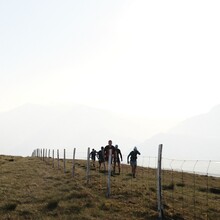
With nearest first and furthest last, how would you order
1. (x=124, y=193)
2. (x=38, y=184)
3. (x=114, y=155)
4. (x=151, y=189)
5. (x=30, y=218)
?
1. (x=30, y=218)
2. (x=124, y=193)
3. (x=151, y=189)
4. (x=38, y=184)
5. (x=114, y=155)

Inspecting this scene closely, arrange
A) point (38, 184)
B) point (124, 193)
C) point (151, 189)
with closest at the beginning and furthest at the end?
point (124, 193) → point (151, 189) → point (38, 184)

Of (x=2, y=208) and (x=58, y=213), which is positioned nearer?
(x=58, y=213)

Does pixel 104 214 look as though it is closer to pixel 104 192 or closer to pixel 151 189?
pixel 104 192

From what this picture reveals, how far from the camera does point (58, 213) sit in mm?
15883

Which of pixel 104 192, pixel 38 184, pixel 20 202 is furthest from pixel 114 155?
pixel 20 202

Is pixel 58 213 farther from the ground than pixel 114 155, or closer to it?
closer to it

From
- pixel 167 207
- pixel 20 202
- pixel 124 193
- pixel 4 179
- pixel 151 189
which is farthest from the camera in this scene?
pixel 4 179

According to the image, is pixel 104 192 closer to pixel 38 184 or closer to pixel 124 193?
pixel 124 193

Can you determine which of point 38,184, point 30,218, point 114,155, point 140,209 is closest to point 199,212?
point 140,209

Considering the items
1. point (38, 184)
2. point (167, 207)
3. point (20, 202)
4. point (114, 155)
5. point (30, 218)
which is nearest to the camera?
point (30, 218)

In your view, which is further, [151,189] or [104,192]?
[151,189]

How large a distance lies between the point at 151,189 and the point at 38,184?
734 centimetres

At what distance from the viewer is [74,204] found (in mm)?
17156

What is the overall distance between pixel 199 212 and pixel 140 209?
9.45 ft
